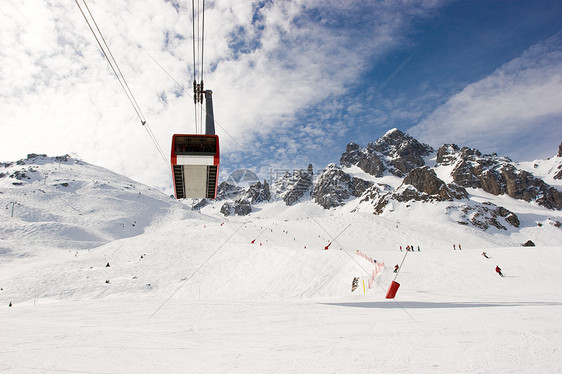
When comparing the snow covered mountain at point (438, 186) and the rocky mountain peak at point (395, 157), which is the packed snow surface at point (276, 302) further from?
the rocky mountain peak at point (395, 157)

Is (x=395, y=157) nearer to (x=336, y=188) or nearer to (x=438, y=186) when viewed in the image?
(x=336, y=188)

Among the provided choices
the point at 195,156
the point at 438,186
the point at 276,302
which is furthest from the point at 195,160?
the point at 438,186

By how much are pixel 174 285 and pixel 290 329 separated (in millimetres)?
23710

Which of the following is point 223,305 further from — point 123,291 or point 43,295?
point 43,295

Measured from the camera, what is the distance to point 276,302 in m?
15.0

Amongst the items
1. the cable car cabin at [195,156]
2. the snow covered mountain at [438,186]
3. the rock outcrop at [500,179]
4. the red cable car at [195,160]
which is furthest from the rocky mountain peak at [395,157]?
the cable car cabin at [195,156]

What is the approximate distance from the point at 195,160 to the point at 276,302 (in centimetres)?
843

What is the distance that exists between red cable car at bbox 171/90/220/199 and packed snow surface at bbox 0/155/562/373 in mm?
6449

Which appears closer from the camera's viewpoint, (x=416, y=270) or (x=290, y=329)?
(x=290, y=329)

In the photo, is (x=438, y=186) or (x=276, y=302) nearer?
(x=276, y=302)

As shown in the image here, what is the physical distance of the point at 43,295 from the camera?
25656mm

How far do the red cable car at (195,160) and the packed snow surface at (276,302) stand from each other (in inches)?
254

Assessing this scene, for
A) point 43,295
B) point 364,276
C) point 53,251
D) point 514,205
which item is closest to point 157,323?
point 364,276

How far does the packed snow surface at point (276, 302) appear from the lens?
216 inches
